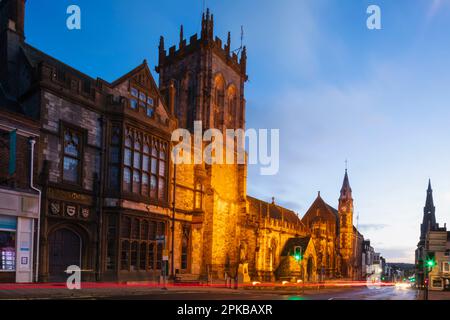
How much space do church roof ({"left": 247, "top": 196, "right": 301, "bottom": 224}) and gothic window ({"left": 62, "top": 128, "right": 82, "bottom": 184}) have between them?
117 feet

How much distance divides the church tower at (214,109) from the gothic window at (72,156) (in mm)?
15042

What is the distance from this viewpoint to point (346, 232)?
343 feet

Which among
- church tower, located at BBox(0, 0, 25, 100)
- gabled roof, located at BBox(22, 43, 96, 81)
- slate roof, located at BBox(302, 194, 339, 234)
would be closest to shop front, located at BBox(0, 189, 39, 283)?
church tower, located at BBox(0, 0, 25, 100)

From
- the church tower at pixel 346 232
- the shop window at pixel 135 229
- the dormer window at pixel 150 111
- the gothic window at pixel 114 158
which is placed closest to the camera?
the gothic window at pixel 114 158

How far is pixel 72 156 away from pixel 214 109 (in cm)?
2574

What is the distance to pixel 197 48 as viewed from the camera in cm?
5206

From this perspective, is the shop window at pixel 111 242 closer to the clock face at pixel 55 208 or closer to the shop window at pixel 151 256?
the shop window at pixel 151 256

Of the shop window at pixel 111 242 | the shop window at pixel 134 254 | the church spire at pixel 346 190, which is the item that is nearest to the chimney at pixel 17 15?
the shop window at pixel 111 242

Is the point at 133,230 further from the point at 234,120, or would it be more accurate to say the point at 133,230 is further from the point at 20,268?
the point at 234,120

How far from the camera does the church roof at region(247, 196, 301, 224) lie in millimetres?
64562

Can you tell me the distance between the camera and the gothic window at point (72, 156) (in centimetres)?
2743

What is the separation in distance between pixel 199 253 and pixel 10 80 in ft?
70.0

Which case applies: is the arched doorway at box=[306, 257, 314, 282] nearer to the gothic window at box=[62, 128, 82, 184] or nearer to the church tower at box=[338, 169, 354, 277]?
the church tower at box=[338, 169, 354, 277]
